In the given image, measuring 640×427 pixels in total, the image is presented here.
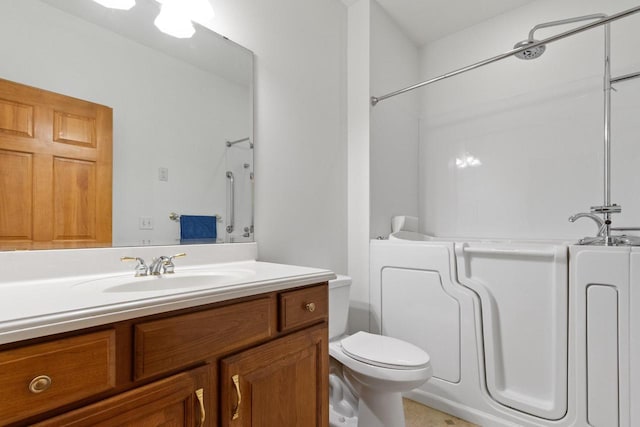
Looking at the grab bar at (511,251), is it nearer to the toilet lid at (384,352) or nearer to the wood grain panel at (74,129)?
the toilet lid at (384,352)

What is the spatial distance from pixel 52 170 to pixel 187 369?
77 centimetres

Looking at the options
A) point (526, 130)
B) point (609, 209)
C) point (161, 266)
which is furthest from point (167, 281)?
point (526, 130)

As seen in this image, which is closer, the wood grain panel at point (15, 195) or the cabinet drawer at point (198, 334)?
the cabinet drawer at point (198, 334)

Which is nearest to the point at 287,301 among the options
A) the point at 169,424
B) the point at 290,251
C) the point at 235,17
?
the point at 169,424

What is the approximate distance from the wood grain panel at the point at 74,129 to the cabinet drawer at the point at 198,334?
29.3 inches

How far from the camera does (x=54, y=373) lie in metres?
0.58

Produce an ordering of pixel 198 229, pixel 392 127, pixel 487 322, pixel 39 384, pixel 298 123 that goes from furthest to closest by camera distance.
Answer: pixel 392 127 → pixel 298 123 → pixel 487 322 → pixel 198 229 → pixel 39 384

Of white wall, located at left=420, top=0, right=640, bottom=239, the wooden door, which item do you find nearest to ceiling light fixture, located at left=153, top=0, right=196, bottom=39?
the wooden door

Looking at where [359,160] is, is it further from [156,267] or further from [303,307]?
[156,267]

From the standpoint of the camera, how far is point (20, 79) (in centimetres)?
98

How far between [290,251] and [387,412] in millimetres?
885

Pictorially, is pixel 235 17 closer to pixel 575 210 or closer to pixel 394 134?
pixel 394 134

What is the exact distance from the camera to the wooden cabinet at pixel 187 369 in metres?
0.57

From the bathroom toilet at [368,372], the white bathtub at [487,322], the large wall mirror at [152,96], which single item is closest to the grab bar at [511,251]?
the white bathtub at [487,322]
